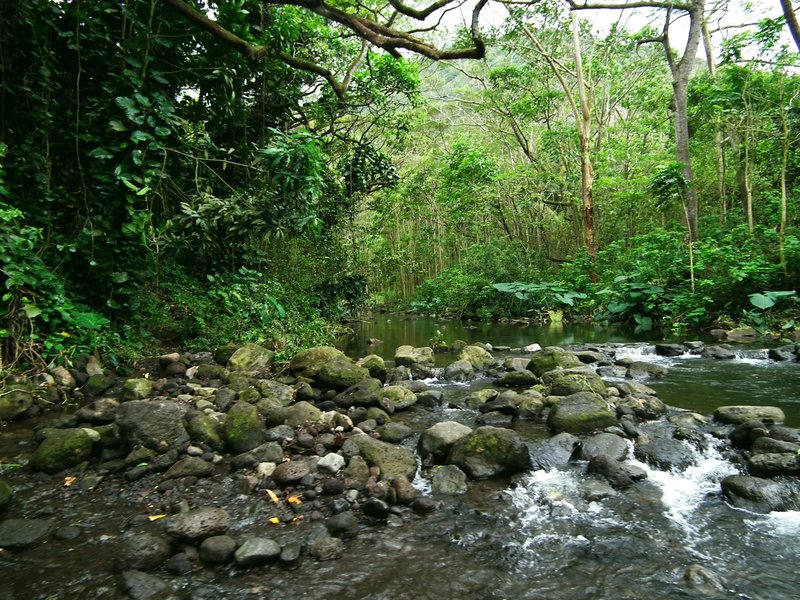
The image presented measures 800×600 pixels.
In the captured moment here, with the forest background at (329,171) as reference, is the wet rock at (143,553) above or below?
below

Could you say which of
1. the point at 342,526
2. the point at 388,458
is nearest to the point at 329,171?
the point at 388,458

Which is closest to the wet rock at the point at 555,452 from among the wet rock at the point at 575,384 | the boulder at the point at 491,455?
the boulder at the point at 491,455

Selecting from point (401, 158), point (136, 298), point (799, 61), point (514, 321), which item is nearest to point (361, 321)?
point (514, 321)

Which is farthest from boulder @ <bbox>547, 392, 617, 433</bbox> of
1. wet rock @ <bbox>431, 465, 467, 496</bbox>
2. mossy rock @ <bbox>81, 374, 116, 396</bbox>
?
mossy rock @ <bbox>81, 374, 116, 396</bbox>

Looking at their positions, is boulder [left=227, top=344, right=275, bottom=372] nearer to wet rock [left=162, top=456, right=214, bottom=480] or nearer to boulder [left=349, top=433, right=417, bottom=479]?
wet rock [left=162, top=456, right=214, bottom=480]

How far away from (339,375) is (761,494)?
4.34 m

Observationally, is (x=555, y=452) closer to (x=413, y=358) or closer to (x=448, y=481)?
(x=448, y=481)

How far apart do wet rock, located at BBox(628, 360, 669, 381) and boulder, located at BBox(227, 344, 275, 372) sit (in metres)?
5.50

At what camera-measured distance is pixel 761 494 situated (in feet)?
10.7

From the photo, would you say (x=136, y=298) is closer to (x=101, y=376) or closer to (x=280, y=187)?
(x=101, y=376)

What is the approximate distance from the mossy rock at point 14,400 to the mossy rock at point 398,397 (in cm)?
358

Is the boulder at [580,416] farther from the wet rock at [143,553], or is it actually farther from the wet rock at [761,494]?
the wet rock at [143,553]

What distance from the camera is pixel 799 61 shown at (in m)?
12.1

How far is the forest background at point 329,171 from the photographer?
5.61 m
